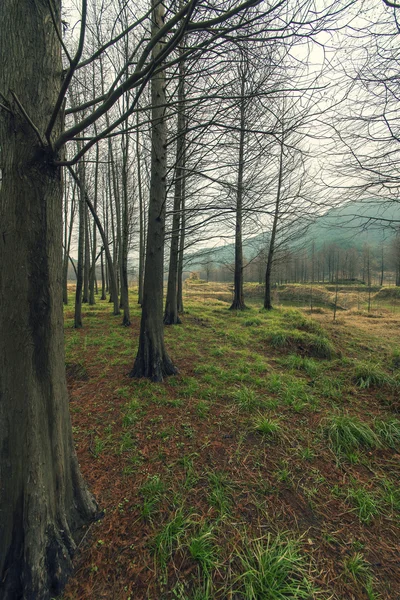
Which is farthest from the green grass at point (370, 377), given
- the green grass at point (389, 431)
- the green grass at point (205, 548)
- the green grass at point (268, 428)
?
the green grass at point (205, 548)

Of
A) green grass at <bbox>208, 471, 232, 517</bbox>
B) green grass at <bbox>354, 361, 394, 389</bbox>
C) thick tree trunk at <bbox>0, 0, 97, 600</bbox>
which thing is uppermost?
thick tree trunk at <bbox>0, 0, 97, 600</bbox>

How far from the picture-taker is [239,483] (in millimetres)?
1909

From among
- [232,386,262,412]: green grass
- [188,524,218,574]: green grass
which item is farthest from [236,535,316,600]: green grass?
[232,386,262,412]: green grass

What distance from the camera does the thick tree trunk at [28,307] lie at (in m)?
1.28

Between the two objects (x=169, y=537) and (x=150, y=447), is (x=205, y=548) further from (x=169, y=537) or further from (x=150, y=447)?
(x=150, y=447)

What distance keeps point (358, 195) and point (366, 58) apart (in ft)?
6.91

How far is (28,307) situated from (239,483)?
2078mm

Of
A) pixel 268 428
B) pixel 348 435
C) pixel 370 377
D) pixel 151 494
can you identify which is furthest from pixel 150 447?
pixel 370 377

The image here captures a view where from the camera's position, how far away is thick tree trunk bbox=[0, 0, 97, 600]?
4.21 ft

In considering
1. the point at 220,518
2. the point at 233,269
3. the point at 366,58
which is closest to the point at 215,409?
the point at 220,518

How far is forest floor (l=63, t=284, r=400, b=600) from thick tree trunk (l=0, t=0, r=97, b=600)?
0.92 feet

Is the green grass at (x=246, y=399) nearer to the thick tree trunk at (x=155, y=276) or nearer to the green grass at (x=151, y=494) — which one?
the thick tree trunk at (x=155, y=276)

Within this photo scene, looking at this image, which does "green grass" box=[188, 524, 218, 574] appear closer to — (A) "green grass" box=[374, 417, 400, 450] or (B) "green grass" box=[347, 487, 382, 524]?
(B) "green grass" box=[347, 487, 382, 524]

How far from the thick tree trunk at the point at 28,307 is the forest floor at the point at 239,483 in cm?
28
